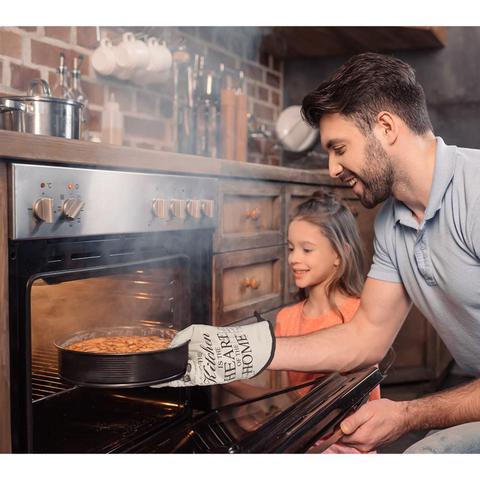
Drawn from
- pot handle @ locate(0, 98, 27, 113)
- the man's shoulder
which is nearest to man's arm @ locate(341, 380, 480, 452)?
the man's shoulder

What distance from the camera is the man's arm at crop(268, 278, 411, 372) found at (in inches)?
56.5

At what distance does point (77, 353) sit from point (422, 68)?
251 cm

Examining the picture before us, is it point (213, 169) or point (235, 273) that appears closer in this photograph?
point (213, 169)

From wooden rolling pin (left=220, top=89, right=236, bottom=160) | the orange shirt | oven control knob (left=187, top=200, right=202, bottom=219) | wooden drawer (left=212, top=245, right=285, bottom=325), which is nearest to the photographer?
oven control knob (left=187, top=200, right=202, bottom=219)

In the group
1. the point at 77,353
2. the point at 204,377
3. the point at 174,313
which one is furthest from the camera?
the point at 174,313

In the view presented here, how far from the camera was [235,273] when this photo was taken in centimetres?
176

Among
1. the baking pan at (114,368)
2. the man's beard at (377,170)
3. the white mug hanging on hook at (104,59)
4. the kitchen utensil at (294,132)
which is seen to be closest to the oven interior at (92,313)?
the baking pan at (114,368)

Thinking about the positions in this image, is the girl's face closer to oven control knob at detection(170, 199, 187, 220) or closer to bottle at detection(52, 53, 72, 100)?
oven control knob at detection(170, 199, 187, 220)

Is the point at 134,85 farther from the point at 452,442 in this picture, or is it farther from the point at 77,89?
the point at 452,442

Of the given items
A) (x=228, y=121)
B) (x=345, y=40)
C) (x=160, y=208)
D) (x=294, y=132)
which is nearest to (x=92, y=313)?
(x=160, y=208)

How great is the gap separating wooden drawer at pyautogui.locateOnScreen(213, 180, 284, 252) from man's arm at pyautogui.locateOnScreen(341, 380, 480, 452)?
2.07 feet
